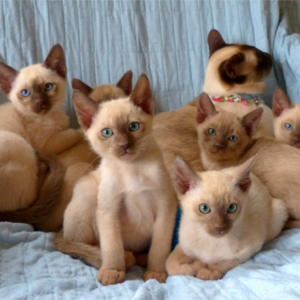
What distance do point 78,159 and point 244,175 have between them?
92cm

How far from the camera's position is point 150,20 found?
2.18m

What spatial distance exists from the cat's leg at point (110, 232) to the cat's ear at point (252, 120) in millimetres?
712

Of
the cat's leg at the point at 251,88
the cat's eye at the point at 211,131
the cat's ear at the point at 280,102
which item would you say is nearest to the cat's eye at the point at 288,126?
the cat's ear at the point at 280,102

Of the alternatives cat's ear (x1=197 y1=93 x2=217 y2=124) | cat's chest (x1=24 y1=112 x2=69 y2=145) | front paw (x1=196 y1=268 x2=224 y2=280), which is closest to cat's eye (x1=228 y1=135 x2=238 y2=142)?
cat's ear (x1=197 y1=93 x2=217 y2=124)

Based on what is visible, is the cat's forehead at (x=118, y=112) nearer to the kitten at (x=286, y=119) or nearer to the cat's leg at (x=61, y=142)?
the cat's leg at (x=61, y=142)

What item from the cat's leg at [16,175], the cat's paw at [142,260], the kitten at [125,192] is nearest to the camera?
the kitten at [125,192]

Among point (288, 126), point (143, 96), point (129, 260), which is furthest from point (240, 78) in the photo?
point (129, 260)

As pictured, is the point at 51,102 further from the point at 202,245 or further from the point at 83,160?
the point at 202,245

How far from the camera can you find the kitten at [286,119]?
1.69m

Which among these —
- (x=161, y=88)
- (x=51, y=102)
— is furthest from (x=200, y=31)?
(x=51, y=102)

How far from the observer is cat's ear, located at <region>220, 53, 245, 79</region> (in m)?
1.88

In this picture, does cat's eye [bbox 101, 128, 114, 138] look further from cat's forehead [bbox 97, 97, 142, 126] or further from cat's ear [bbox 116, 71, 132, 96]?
cat's ear [bbox 116, 71, 132, 96]

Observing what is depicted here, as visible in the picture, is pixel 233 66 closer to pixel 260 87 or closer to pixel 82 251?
pixel 260 87

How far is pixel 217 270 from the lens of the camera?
115 centimetres
